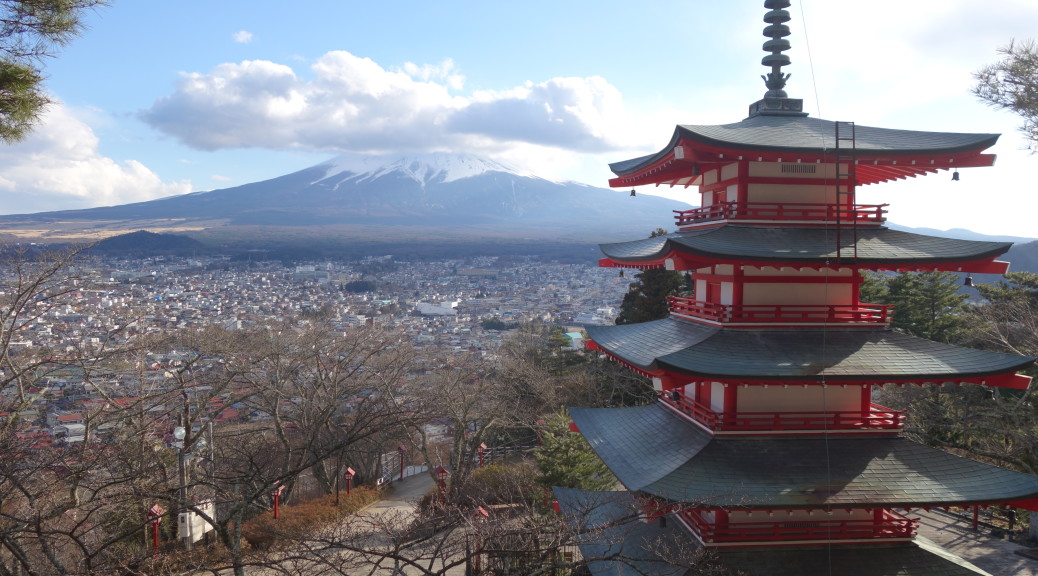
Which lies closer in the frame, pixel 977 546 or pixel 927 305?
pixel 977 546

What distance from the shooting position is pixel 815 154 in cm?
812

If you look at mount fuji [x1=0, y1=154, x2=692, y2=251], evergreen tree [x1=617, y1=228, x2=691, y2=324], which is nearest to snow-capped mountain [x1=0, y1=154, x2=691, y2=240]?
mount fuji [x1=0, y1=154, x2=692, y2=251]

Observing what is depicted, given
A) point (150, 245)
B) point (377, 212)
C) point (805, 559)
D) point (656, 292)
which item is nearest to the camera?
point (805, 559)

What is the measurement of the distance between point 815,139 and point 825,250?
62.1 inches

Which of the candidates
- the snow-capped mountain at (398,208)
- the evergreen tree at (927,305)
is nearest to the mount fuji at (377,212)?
the snow-capped mountain at (398,208)

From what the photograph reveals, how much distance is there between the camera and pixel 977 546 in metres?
12.6

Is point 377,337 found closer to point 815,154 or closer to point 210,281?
point 815,154

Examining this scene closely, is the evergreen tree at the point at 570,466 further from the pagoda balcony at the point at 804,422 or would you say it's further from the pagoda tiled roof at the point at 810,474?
the pagoda balcony at the point at 804,422

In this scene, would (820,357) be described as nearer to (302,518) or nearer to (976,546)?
(976,546)

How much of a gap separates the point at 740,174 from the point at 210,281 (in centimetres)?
6451

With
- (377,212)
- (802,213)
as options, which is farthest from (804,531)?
(377,212)

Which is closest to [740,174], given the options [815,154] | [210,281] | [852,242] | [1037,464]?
[815,154]

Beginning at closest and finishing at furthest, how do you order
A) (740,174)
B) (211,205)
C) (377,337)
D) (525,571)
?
(525,571)
(740,174)
(377,337)
(211,205)

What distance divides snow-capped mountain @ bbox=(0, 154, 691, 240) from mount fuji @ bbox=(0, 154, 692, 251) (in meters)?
0.25
